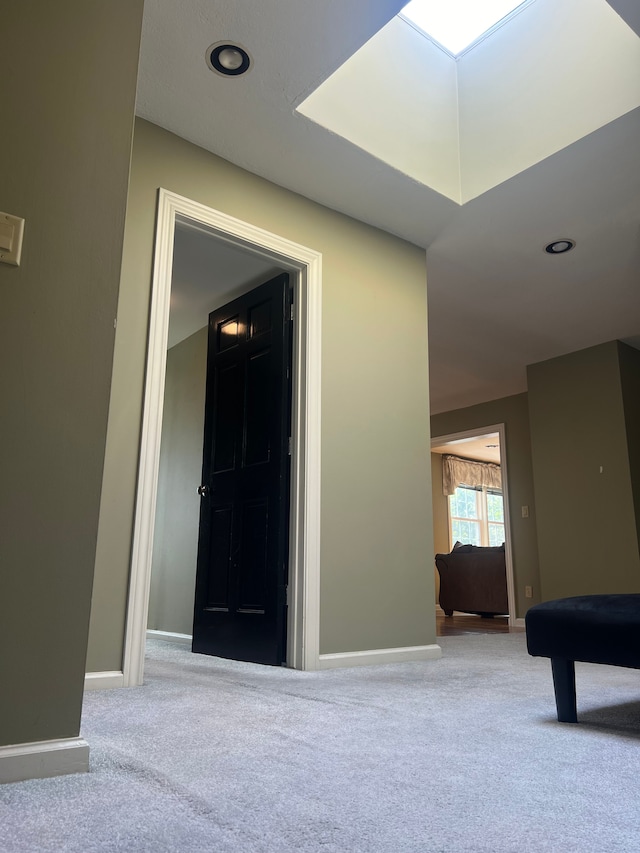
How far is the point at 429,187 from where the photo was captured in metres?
3.38

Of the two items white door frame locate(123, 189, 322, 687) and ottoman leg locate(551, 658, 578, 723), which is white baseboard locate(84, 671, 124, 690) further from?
ottoman leg locate(551, 658, 578, 723)

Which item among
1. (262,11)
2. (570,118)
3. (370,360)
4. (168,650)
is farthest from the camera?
(168,650)

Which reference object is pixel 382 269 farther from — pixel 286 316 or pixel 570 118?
pixel 570 118

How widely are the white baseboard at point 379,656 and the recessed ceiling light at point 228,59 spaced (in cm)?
262

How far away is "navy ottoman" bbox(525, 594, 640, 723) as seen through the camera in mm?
1580

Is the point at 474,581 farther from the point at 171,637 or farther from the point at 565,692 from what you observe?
the point at 565,692

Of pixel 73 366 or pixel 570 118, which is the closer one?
pixel 73 366

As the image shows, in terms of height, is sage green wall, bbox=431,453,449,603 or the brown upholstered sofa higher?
sage green wall, bbox=431,453,449,603

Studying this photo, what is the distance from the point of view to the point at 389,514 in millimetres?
3451

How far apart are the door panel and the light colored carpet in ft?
3.09

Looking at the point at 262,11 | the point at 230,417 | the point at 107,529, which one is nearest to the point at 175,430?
the point at 230,417

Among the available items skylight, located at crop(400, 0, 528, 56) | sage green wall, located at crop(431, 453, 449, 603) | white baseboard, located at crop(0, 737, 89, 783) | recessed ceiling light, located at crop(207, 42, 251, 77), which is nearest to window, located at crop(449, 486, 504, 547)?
sage green wall, located at crop(431, 453, 449, 603)

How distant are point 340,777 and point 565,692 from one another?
82 centimetres

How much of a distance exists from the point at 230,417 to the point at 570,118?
2.42m
